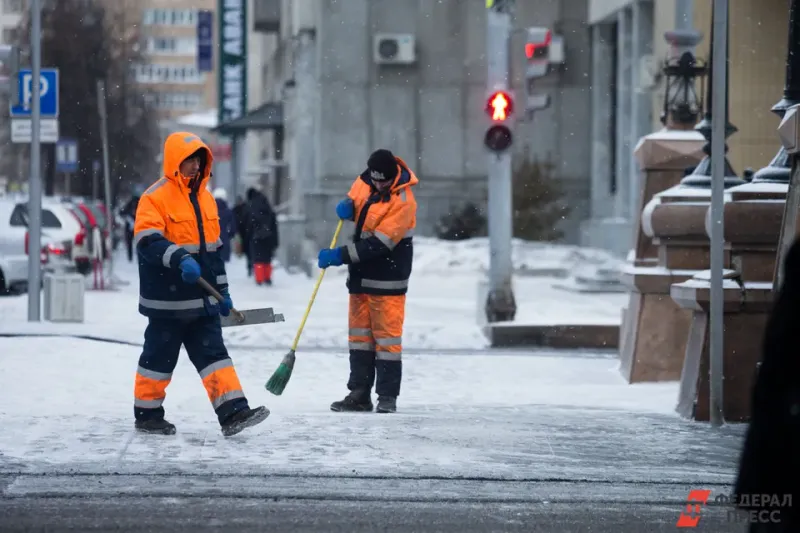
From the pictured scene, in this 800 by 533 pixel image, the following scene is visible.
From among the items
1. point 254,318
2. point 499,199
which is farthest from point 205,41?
point 254,318

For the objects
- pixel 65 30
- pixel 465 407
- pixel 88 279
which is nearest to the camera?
pixel 465 407

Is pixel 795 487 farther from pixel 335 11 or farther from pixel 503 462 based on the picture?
pixel 335 11

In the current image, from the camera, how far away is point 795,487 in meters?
3.56

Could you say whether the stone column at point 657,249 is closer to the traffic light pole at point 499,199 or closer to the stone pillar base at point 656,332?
the stone pillar base at point 656,332

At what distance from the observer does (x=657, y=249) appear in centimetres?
1410

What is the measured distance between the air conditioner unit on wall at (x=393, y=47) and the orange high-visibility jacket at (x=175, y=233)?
1047 inches

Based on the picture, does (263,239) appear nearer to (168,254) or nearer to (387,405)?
(387,405)

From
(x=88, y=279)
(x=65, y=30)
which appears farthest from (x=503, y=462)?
(x=65, y=30)

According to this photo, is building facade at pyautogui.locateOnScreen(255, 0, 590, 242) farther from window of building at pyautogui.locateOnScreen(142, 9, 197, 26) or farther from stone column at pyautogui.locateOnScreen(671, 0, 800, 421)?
window of building at pyautogui.locateOnScreen(142, 9, 197, 26)

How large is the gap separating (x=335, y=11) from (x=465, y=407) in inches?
998

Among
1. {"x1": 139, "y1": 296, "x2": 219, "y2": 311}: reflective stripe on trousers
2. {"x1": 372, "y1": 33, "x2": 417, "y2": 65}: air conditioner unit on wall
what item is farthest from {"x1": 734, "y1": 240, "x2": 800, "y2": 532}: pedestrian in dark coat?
{"x1": 372, "y1": 33, "x2": 417, "y2": 65}: air conditioner unit on wall

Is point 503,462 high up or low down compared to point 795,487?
down

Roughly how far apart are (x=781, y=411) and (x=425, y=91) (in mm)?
33065

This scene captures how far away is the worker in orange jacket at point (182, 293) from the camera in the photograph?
9141 mm
